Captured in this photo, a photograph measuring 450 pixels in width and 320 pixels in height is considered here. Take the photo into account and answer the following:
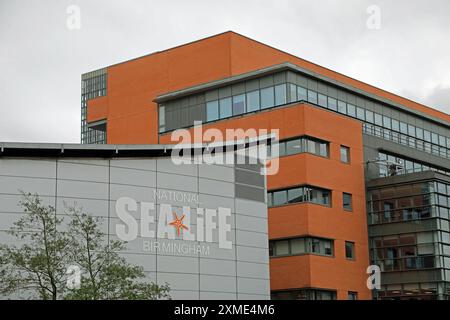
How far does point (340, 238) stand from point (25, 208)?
23233 mm

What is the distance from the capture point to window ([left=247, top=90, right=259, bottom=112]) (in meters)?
54.7

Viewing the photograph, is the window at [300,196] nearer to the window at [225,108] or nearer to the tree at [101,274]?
the window at [225,108]

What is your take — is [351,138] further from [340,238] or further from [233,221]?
[233,221]

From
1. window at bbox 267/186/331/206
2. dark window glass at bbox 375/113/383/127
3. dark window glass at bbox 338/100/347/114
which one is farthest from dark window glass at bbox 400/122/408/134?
window at bbox 267/186/331/206

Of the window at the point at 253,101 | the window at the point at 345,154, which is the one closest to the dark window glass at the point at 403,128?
the window at the point at 345,154

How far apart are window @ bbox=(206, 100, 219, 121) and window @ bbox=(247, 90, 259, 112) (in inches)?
110

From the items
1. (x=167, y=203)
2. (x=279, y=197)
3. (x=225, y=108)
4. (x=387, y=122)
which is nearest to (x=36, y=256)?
(x=167, y=203)

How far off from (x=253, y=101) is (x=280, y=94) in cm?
224

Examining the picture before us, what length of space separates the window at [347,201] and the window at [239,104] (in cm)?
971

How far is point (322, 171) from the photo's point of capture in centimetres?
4969

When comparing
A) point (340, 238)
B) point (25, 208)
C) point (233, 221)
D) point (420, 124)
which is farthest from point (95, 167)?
point (420, 124)

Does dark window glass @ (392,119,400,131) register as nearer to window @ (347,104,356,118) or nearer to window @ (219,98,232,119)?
window @ (347,104,356,118)
